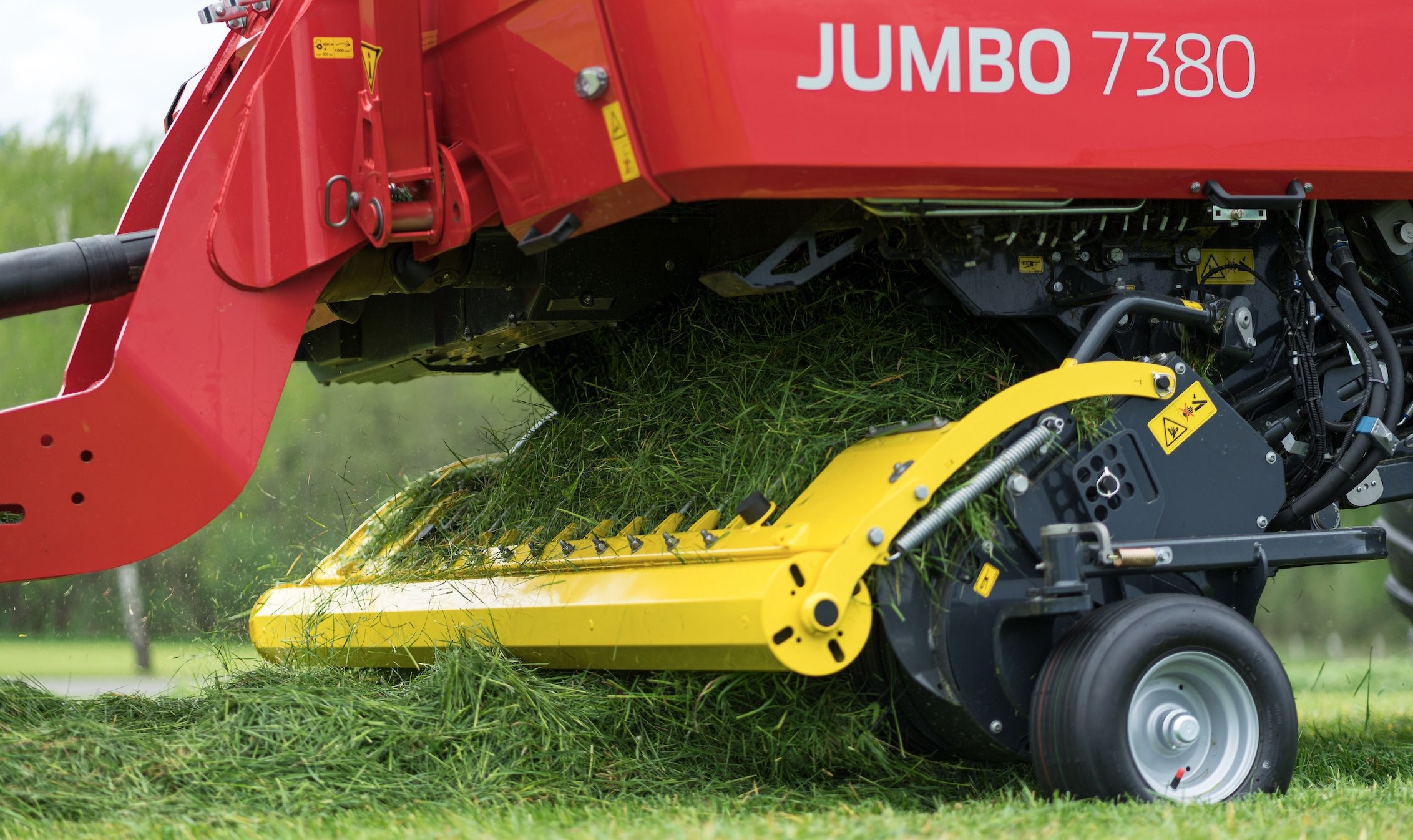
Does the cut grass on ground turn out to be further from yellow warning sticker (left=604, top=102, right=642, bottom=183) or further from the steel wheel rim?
the steel wheel rim

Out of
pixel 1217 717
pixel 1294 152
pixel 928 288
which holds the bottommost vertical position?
pixel 1217 717

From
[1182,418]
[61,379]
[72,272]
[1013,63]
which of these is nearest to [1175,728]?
[1182,418]

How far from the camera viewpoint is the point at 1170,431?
3879mm

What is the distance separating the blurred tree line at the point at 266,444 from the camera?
12.0 metres

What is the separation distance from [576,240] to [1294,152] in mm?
1947

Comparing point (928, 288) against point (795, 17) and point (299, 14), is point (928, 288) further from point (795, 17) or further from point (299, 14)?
point (299, 14)

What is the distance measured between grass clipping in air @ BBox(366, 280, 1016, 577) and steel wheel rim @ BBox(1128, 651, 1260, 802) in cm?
88

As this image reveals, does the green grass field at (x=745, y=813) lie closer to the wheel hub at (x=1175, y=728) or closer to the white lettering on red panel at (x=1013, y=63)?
the wheel hub at (x=1175, y=728)

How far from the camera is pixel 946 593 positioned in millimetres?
3551

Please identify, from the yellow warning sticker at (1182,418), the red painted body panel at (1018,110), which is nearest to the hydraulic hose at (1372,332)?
the red painted body panel at (1018,110)

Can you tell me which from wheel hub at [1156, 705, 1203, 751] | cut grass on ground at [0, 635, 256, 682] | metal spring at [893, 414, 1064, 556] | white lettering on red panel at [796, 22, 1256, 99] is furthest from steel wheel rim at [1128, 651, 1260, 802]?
cut grass on ground at [0, 635, 256, 682]

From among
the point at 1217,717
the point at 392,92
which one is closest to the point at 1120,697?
the point at 1217,717

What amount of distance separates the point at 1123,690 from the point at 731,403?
4.51ft

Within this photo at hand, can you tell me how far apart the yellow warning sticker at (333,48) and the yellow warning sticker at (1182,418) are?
2.22m
